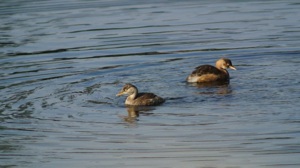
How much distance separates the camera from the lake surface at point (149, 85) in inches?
536

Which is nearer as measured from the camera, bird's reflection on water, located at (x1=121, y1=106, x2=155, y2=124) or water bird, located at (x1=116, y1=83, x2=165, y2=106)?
bird's reflection on water, located at (x1=121, y1=106, x2=155, y2=124)

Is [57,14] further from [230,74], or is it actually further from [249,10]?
[230,74]

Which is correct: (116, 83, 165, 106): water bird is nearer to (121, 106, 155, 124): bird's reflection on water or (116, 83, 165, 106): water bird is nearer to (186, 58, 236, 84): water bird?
(121, 106, 155, 124): bird's reflection on water

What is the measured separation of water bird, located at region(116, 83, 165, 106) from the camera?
16936 millimetres

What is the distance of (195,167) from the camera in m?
12.5

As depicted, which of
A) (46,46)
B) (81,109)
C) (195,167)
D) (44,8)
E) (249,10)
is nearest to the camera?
(195,167)

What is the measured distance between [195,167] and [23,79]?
803 cm

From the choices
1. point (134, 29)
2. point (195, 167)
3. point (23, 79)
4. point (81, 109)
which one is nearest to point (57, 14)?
point (134, 29)

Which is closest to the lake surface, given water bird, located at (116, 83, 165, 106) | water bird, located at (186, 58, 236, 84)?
water bird, located at (116, 83, 165, 106)

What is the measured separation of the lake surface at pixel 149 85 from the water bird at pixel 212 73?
0.94 ft

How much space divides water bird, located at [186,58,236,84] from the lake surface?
0.94 ft

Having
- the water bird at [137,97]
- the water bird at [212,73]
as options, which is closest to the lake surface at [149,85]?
the water bird at [137,97]

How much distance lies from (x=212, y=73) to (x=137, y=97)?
2541 millimetres

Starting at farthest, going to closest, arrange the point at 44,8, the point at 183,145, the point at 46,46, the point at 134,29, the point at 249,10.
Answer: the point at 44,8 → the point at 249,10 → the point at 134,29 → the point at 46,46 → the point at 183,145
